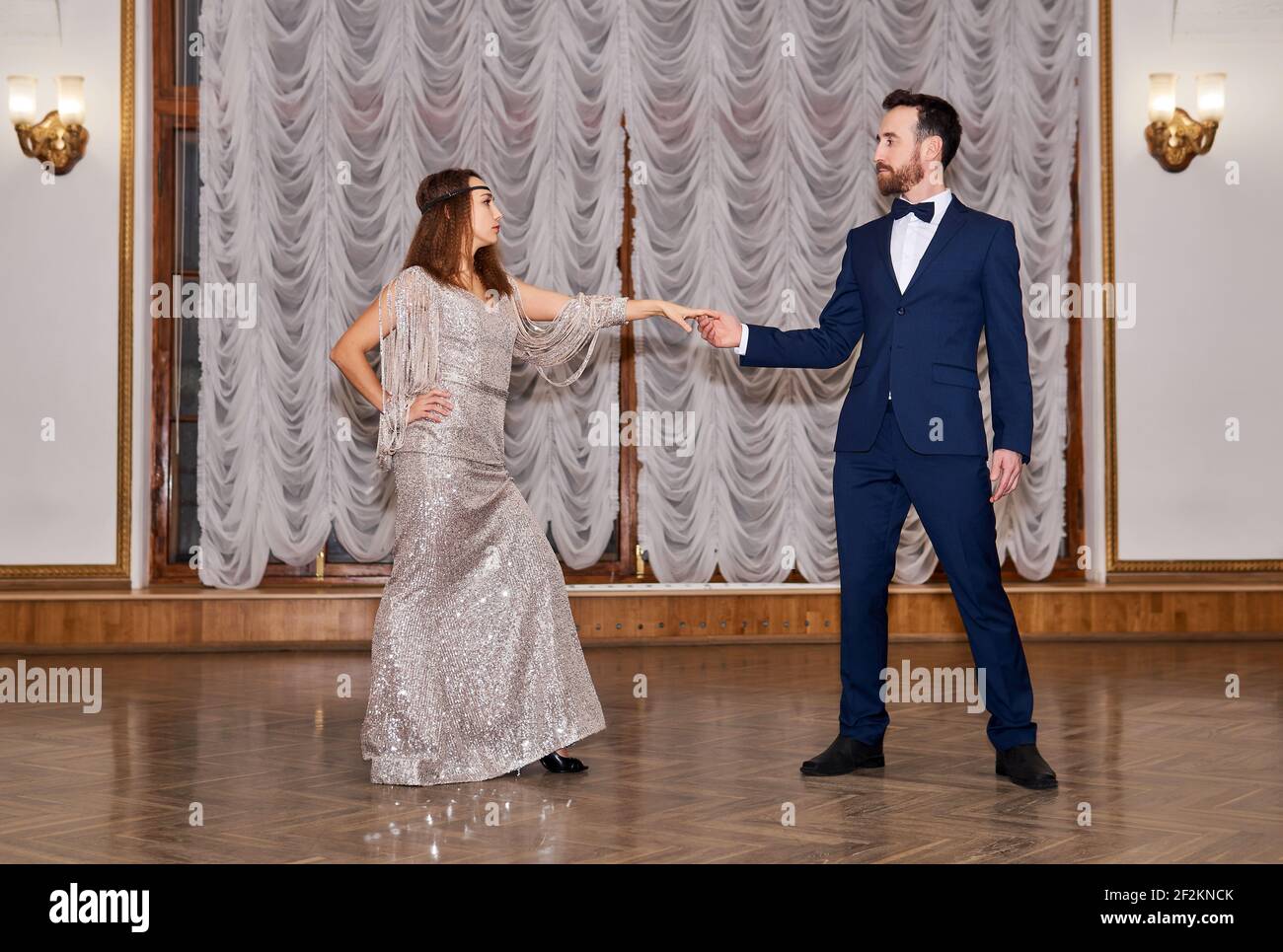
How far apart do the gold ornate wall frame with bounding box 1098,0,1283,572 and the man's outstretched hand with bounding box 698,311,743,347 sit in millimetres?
4294

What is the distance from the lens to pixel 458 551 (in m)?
3.60

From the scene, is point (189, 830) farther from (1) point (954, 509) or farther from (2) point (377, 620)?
(1) point (954, 509)

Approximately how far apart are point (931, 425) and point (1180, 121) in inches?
193

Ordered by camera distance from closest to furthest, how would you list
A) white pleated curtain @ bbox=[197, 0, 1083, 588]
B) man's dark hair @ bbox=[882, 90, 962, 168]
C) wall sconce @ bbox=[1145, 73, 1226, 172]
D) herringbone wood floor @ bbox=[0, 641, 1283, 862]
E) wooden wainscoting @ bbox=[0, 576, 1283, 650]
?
herringbone wood floor @ bbox=[0, 641, 1283, 862] → man's dark hair @ bbox=[882, 90, 962, 168] → wooden wainscoting @ bbox=[0, 576, 1283, 650] → white pleated curtain @ bbox=[197, 0, 1083, 588] → wall sconce @ bbox=[1145, 73, 1226, 172]

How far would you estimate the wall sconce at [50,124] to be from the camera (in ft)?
22.6

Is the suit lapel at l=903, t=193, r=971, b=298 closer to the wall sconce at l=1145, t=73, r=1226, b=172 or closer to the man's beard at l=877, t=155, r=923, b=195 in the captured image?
the man's beard at l=877, t=155, r=923, b=195

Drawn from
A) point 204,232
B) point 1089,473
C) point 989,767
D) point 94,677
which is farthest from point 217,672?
point 1089,473

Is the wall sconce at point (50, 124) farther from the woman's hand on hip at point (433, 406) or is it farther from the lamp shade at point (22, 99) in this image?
the woman's hand on hip at point (433, 406)

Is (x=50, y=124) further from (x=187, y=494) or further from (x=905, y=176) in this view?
(x=905, y=176)

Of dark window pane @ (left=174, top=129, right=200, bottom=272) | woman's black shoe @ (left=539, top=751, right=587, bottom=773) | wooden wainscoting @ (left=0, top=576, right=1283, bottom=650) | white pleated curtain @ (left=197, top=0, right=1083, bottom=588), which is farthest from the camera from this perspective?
dark window pane @ (left=174, top=129, right=200, bottom=272)

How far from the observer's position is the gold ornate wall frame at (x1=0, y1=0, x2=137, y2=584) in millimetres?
6922

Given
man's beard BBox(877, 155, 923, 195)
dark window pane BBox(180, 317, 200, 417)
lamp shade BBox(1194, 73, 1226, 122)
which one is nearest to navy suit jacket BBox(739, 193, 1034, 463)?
man's beard BBox(877, 155, 923, 195)

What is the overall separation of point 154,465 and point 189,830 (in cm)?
470

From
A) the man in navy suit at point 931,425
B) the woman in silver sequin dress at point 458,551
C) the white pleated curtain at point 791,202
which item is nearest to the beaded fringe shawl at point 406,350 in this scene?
the woman in silver sequin dress at point 458,551
